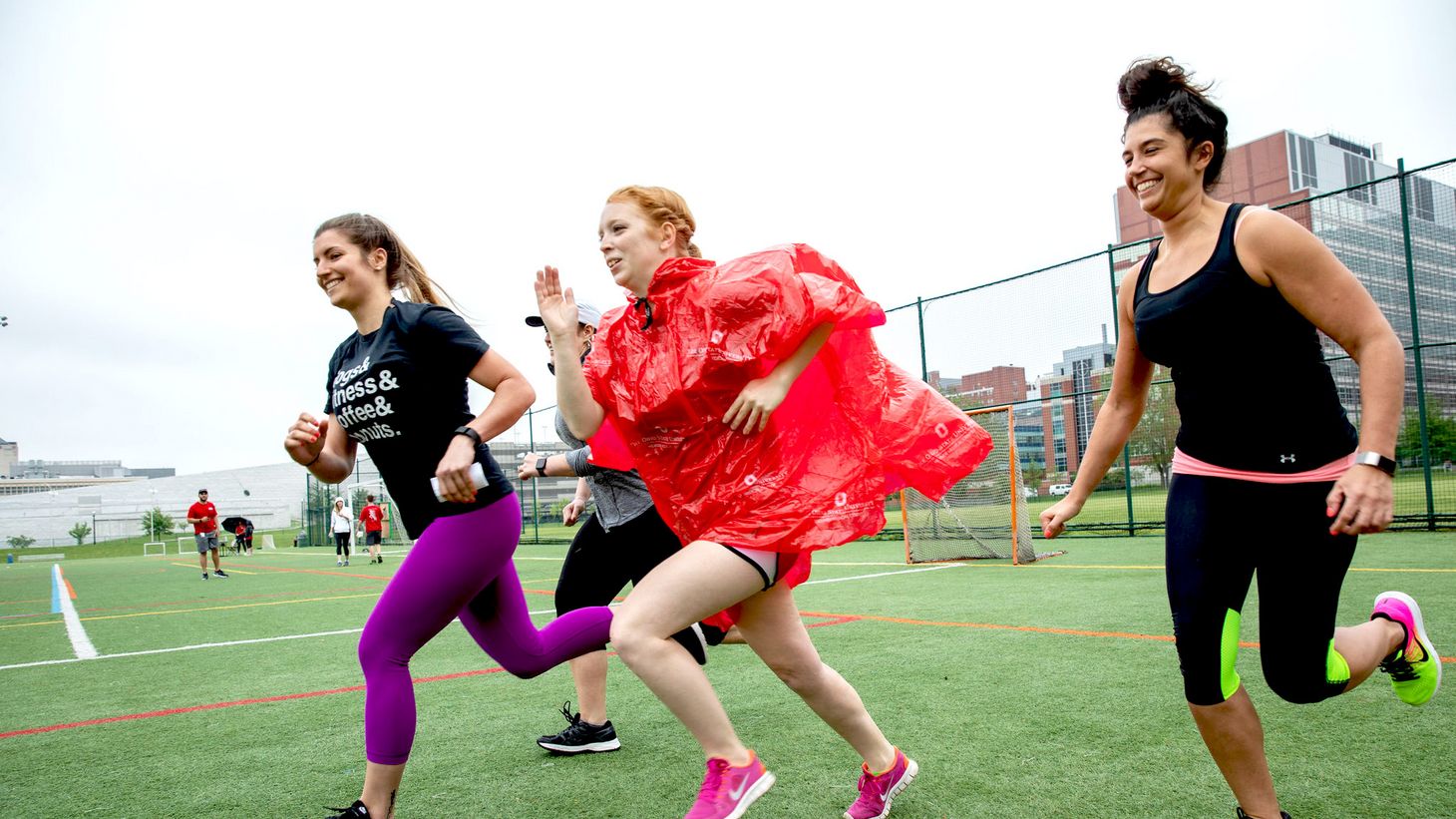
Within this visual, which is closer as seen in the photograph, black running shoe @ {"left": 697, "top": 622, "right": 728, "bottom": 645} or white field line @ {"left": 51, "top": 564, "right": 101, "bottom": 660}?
black running shoe @ {"left": 697, "top": 622, "right": 728, "bottom": 645}

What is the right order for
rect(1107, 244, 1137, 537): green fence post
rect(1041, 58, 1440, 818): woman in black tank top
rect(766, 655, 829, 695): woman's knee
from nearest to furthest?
rect(1041, 58, 1440, 818): woman in black tank top, rect(766, 655, 829, 695): woman's knee, rect(1107, 244, 1137, 537): green fence post

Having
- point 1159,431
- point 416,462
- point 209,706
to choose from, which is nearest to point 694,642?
point 416,462

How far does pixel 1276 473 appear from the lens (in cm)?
223

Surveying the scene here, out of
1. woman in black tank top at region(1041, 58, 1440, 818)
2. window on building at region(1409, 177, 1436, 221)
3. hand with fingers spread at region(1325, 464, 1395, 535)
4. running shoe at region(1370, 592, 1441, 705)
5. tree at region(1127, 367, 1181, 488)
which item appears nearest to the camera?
hand with fingers spread at region(1325, 464, 1395, 535)

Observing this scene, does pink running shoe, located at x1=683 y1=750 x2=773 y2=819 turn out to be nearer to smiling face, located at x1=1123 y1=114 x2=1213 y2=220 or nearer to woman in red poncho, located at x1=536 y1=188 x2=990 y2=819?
woman in red poncho, located at x1=536 y1=188 x2=990 y2=819

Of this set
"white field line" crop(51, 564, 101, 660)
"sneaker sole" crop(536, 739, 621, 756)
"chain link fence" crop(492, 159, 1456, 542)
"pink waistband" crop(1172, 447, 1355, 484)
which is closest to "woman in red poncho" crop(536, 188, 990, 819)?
"pink waistband" crop(1172, 447, 1355, 484)

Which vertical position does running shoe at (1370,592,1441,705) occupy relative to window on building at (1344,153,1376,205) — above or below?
below

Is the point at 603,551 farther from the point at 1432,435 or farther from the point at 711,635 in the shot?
the point at 1432,435

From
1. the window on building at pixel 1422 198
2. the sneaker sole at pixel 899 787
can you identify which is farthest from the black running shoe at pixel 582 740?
the window on building at pixel 1422 198

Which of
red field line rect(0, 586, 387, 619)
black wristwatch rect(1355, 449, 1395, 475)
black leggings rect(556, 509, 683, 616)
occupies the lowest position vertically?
red field line rect(0, 586, 387, 619)

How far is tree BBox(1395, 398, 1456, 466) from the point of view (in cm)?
1181

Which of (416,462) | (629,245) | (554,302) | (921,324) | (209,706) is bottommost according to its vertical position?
(209,706)

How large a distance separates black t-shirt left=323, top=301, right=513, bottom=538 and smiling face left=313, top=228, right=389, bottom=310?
0.65 feet

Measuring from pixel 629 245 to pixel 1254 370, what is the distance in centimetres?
161
